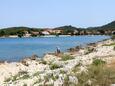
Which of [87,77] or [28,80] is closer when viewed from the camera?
[87,77]

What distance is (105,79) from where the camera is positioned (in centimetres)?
1481

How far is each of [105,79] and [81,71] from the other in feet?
3.96

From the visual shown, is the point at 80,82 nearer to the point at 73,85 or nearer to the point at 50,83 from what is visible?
the point at 73,85

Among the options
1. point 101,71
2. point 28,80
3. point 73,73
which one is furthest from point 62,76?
point 28,80

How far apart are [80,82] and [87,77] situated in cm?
41

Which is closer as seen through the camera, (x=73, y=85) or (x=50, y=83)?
(x=73, y=85)

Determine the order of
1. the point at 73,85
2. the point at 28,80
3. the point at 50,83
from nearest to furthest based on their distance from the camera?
the point at 73,85
the point at 50,83
the point at 28,80

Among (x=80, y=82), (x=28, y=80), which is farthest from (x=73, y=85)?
(x=28, y=80)

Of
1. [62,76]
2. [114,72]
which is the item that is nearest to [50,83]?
[62,76]

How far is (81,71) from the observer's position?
15.7 m

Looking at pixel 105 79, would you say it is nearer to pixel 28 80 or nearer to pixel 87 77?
pixel 87 77

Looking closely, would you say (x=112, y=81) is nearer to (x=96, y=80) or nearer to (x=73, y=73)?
(x=96, y=80)

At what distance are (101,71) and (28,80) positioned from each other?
3691 millimetres

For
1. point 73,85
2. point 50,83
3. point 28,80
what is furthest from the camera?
point 28,80
